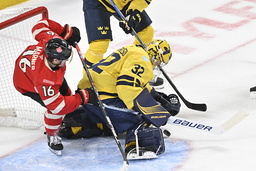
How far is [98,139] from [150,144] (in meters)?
0.39

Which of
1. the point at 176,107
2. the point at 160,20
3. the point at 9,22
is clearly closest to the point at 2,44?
the point at 9,22

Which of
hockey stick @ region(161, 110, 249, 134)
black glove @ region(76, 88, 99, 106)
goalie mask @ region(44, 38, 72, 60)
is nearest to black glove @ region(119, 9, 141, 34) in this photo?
hockey stick @ region(161, 110, 249, 134)

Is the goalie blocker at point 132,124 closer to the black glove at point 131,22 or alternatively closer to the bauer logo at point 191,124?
the bauer logo at point 191,124

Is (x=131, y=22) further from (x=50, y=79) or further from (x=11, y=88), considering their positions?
(x=50, y=79)

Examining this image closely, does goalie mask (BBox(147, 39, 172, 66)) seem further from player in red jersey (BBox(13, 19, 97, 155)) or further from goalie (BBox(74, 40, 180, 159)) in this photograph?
player in red jersey (BBox(13, 19, 97, 155))

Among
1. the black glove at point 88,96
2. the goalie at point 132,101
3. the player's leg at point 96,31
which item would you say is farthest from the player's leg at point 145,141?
the player's leg at point 96,31

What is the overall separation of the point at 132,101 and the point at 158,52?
388mm

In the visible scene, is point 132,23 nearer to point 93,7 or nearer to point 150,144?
point 93,7

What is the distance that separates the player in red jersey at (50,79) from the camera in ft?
11.5

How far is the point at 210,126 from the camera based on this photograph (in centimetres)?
388

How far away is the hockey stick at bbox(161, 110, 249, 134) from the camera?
3799 mm

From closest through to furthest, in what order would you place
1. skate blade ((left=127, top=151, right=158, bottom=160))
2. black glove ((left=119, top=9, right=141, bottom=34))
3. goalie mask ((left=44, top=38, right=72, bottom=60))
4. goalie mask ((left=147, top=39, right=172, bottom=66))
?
1. goalie mask ((left=44, top=38, right=72, bottom=60))
2. skate blade ((left=127, top=151, right=158, bottom=160))
3. goalie mask ((left=147, top=39, right=172, bottom=66))
4. black glove ((left=119, top=9, right=141, bottom=34))

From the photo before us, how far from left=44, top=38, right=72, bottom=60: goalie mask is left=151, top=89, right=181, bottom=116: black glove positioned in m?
0.79

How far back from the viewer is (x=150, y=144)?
3695 mm
